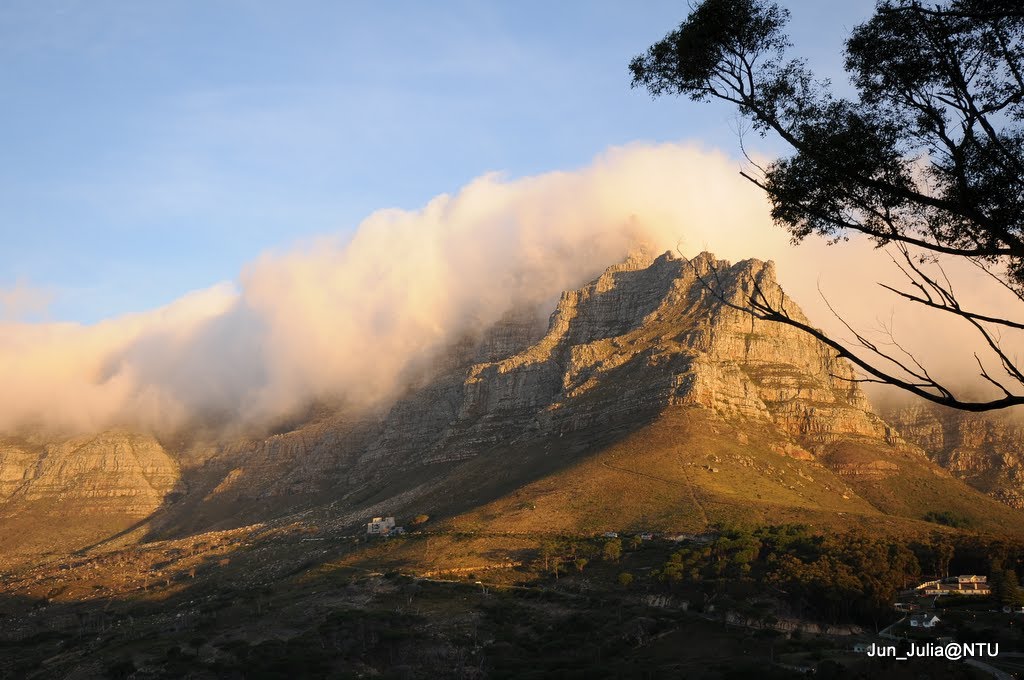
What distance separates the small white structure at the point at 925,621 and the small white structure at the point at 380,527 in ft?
295

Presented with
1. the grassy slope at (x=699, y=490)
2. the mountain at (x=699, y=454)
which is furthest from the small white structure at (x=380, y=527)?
the grassy slope at (x=699, y=490)

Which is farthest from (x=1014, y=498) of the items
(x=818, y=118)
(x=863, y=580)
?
(x=818, y=118)

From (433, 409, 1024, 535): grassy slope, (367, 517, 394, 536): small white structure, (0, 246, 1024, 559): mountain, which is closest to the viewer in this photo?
(433, 409, 1024, 535): grassy slope

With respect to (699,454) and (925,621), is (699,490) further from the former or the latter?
(925,621)

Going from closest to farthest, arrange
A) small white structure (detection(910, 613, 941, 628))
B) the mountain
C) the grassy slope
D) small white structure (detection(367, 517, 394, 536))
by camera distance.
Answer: small white structure (detection(910, 613, 941, 628)), the grassy slope, the mountain, small white structure (detection(367, 517, 394, 536))

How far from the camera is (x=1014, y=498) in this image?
179625 mm

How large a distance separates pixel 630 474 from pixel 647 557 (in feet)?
109

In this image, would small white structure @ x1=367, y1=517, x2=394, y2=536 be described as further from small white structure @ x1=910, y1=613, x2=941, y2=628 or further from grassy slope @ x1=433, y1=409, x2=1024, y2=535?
A: small white structure @ x1=910, y1=613, x2=941, y2=628

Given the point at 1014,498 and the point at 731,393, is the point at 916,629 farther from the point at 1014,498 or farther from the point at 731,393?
the point at 1014,498

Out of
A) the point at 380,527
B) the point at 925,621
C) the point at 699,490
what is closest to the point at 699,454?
the point at 699,490

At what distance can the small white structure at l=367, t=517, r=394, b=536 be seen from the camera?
Answer: 150488 millimetres

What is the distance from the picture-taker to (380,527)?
15250 centimetres

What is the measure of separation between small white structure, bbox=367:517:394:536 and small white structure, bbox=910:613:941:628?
90.0m

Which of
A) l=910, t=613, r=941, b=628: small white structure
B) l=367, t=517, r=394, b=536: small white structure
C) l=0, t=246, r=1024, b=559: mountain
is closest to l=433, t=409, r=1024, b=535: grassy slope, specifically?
l=0, t=246, r=1024, b=559: mountain
